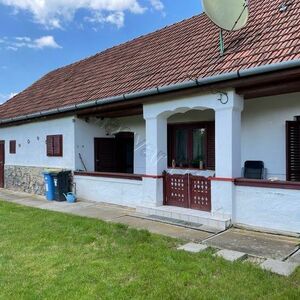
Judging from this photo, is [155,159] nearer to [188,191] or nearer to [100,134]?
[188,191]

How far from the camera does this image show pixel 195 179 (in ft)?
28.0

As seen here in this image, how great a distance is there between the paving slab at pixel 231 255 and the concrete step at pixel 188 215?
1.65 meters

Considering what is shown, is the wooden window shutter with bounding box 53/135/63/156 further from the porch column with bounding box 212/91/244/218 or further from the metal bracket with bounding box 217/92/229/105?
the metal bracket with bounding box 217/92/229/105

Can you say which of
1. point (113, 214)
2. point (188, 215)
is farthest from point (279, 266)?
point (113, 214)

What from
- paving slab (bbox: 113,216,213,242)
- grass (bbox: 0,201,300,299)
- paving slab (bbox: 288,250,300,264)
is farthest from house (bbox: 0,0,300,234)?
grass (bbox: 0,201,300,299)

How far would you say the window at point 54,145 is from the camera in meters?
12.5

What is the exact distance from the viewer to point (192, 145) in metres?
10.5

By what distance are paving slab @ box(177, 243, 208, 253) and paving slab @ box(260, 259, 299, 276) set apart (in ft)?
3.49

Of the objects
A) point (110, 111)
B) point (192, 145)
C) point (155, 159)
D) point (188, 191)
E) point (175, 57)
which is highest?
point (175, 57)

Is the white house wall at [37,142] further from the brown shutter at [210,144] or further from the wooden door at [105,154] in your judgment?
the brown shutter at [210,144]

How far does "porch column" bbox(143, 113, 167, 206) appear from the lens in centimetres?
910

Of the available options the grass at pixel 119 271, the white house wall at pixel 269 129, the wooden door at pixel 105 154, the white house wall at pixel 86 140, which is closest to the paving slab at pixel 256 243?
the grass at pixel 119 271

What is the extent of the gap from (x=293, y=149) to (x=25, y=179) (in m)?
10.4

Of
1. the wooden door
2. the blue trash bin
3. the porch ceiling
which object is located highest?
the porch ceiling
